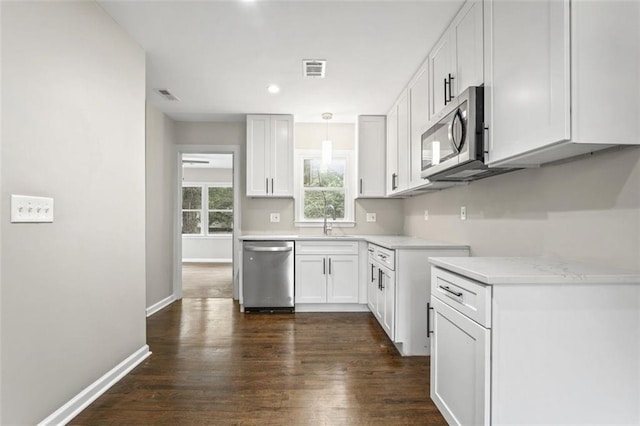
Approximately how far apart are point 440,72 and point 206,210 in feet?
24.3

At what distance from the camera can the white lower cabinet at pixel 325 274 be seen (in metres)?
4.07

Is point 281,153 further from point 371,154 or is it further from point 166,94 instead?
point 166,94

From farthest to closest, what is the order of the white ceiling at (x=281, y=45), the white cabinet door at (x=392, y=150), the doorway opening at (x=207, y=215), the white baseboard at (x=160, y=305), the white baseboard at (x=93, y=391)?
the doorway opening at (x=207, y=215)
the white baseboard at (x=160, y=305)
the white cabinet door at (x=392, y=150)
the white ceiling at (x=281, y=45)
the white baseboard at (x=93, y=391)

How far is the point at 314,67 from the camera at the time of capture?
2994mm

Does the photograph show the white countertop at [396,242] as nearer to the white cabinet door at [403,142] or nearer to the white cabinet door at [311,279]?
the white cabinet door at [311,279]

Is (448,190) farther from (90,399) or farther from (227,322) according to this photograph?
(90,399)

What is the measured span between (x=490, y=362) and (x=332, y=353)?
1692 millimetres

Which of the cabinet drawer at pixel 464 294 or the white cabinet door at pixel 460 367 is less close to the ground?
the cabinet drawer at pixel 464 294

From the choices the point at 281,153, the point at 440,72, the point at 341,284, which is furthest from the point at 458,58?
the point at 341,284

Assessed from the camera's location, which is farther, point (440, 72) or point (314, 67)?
point (314, 67)

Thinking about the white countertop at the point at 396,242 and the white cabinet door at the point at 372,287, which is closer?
the white countertop at the point at 396,242

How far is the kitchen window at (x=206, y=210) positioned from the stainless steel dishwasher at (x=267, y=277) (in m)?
5.02

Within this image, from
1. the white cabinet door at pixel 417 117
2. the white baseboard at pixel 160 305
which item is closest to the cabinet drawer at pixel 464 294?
the white cabinet door at pixel 417 117

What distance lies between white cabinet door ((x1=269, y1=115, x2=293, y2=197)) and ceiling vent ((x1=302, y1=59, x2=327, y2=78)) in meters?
1.26
